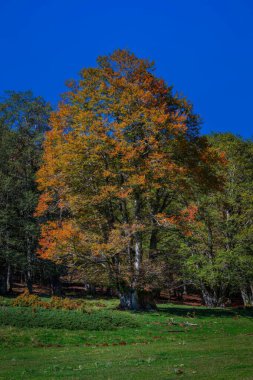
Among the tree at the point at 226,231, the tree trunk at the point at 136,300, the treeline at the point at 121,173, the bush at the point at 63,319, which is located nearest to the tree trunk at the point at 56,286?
the tree at the point at 226,231

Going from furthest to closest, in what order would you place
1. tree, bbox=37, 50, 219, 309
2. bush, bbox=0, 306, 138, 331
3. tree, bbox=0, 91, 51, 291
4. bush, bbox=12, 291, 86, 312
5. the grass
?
tree, bbox=0, 91, 51, 291, tree, bbox=37, 50, 219, 309, bush, bbox=12, 291, 86, 312, bush, bbox=0, 306, 138, 331, the grass

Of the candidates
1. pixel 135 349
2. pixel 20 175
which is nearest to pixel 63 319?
pixel 135 349

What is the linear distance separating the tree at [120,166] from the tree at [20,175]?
14.0 metres

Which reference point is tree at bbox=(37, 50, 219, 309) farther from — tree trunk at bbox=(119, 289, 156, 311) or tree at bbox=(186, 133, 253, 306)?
tree at bbox=(186, 133, 253, 306)

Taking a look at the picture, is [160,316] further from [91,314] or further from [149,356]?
[149,356]

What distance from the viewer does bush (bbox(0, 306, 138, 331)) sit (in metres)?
19.9

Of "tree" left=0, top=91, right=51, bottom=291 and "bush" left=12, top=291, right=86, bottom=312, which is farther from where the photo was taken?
"tree" left=0, top=91, right=51, bottom=291

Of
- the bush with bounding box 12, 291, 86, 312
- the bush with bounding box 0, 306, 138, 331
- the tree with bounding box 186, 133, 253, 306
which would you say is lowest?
the bush with bounding box 0, 306, 138, 331

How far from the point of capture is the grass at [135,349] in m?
10.7

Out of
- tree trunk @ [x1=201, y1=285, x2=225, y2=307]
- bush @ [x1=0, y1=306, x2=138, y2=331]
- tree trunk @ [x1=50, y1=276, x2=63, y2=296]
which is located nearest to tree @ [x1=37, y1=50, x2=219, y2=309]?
bush @ [x1=0, y1=306, x2=138, y2=331]

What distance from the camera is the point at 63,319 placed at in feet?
68.0

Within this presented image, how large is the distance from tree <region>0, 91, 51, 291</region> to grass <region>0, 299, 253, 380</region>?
15.8 meters

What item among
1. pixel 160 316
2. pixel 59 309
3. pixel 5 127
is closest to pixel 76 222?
pixel 59 309

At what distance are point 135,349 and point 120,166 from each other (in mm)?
13661
